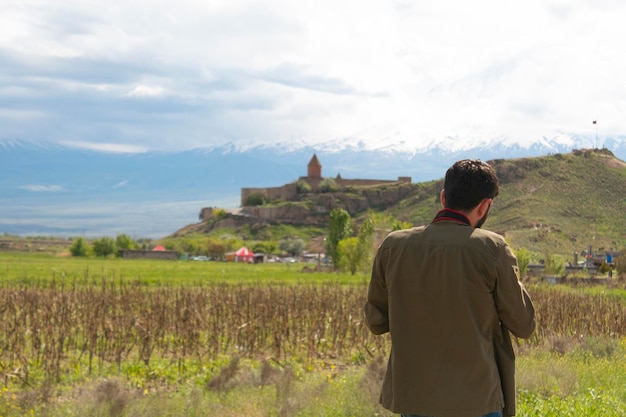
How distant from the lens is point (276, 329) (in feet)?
46.4

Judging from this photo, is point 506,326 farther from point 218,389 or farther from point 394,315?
point 218,389

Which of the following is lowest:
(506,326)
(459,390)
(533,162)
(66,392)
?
(66,392)

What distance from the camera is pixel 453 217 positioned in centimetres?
384

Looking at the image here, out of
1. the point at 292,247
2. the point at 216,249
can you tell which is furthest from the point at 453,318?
the point at 292,247

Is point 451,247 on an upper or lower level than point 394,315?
upper

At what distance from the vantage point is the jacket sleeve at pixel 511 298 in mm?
3699

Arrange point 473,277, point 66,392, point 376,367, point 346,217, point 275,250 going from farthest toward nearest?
1. point 275,250
2. point 346,217
3. point 66,392
4. point 376,367
5. point 473,277

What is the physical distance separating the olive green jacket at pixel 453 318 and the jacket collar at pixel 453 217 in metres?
0.02

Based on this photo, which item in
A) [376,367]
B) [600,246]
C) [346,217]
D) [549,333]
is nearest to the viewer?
[376,367]

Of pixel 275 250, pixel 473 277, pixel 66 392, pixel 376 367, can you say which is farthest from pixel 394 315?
pixel 275 250

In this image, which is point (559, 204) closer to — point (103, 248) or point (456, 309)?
point (103, 248)

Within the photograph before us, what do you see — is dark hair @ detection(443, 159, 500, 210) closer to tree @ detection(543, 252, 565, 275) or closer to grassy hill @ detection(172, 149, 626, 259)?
tree @ detection(543, 252, 565, 275)

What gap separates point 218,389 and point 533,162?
108 metres

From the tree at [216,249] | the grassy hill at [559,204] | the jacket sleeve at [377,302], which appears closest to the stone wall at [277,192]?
the grassy hill at [559,204]
